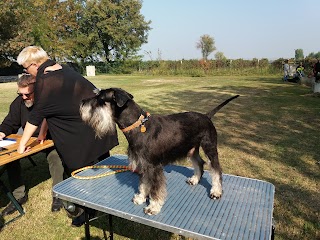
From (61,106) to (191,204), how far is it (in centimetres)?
215

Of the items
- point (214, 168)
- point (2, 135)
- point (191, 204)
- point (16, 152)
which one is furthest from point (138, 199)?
point (2, 135)

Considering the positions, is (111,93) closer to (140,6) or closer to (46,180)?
(46,180)

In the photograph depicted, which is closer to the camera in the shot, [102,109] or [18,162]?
[102,109]

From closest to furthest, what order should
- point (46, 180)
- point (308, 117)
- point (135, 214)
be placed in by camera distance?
point (135, 214), point (46, 180), point (308, 117)

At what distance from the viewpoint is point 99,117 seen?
3.28 meters

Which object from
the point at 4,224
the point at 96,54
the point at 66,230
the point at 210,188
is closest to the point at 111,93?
the point at 210,188

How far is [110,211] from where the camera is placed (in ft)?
10.5

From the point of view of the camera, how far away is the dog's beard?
329 centimetres

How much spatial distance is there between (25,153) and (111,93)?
1.76 meters

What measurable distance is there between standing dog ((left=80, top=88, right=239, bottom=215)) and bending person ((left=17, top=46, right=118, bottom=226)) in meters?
0.50

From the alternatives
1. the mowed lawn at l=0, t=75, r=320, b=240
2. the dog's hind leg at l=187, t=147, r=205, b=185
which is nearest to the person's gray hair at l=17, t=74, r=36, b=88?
the mowed lawn at l=0, t=75, r=320, b=240

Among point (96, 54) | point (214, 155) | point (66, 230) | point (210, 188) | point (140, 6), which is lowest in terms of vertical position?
point (66, 230)

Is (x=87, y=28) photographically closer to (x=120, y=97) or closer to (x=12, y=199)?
(x=12, y=199)

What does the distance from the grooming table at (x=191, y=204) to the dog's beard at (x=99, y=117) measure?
885 mm
